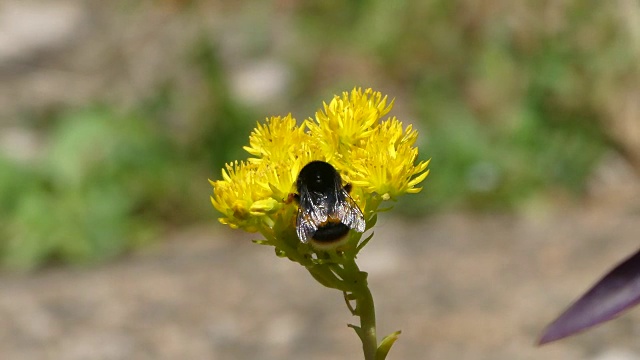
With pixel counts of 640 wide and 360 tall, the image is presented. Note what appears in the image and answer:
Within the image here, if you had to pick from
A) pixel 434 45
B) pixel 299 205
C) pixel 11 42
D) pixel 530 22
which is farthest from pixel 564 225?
pixel 11 42

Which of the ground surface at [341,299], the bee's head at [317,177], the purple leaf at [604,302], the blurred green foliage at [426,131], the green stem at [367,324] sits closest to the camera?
the green stem at [367,324]

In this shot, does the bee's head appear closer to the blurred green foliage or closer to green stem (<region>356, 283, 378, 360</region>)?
green stem (<region>356, 283, 378, 360</region>)

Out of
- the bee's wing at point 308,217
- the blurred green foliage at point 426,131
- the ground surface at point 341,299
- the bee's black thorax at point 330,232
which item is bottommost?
the bee's black thorax at point 330,232

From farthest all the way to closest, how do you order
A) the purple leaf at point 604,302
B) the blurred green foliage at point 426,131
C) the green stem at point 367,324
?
the blurred green foliage at point 426,131, the purple leaf at point 604,302, the green stem at point 367,324

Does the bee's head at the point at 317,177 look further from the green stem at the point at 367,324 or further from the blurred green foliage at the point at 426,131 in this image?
the blurred green foliage at the point at 426,131

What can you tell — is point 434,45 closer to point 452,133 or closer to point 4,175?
point 452,133

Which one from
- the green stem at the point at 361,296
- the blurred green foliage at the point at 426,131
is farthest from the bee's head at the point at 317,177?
the blurred green foliage at the point at 426,131

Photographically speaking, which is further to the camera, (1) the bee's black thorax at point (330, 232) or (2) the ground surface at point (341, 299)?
(2) the ground surface at point (341, 299)
